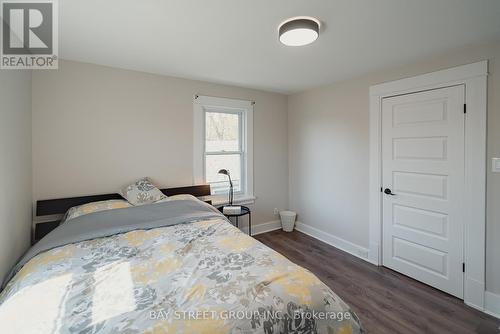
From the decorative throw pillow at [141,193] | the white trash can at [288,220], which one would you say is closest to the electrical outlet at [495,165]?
the white trash can at [288,220]

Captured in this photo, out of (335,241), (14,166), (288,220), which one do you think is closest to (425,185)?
(335,241)

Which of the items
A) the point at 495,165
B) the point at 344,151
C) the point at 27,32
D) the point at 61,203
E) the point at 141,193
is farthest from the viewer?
the point at 344,151

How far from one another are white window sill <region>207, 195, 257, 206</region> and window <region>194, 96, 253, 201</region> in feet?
0.08

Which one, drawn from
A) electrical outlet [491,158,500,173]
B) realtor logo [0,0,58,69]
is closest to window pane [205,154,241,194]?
realtor logo [0,0,58,69]

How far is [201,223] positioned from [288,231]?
6.82 ft

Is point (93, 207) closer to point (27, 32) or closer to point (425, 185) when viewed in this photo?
point (27, 32)

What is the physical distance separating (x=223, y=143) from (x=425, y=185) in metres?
2.55

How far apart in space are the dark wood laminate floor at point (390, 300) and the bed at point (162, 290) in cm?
99

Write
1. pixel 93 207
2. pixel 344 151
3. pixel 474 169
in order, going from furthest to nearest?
pixel 344 151, pixel 93 207, pixel 474 169

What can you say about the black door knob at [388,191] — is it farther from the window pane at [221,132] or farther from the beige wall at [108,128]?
the beige wall at [108,128]

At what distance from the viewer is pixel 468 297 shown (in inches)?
83.3

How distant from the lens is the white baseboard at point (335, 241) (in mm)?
3014

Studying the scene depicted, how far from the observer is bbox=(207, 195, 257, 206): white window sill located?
3.33m

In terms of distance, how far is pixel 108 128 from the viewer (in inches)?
103
